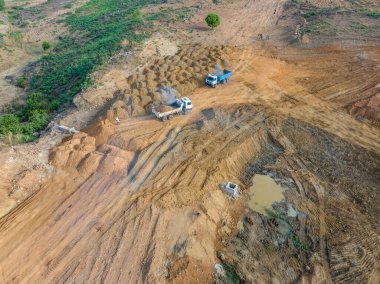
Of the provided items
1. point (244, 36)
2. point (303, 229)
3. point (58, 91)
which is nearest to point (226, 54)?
point (244, 36)

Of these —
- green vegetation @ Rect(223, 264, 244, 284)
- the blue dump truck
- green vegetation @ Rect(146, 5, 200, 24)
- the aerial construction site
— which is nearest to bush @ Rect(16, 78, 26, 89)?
the aerial construction site

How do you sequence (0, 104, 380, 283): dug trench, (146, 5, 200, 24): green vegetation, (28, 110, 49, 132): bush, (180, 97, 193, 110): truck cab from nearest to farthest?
1. (0, 104, 380, 283): dug trench
2. (180, 97, 193, 110): truck cab
3. (28, 110, 49, 132): bush
4. (146, 5, 200, 24): green vegetation

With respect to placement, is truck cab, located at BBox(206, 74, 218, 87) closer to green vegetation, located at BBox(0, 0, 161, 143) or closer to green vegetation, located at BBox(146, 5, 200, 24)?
green vegetation, located at BBox(0, 0, 161, 143)

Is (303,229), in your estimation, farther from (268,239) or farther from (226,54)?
(226,54)

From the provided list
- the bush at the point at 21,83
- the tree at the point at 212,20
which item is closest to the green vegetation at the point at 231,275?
the tree at the point at 212,20

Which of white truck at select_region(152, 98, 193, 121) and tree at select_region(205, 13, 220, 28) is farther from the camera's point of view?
tree at select_region(205, 13, 220, 28)

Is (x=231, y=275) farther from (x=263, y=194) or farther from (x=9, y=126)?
(x=9, y=126)
